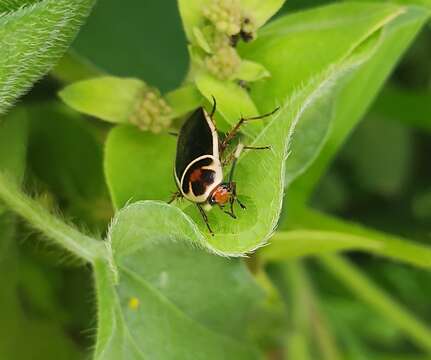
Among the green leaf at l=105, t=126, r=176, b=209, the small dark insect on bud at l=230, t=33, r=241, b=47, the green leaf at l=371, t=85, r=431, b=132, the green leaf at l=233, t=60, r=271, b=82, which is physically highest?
the small dark insect on bud at l=230, t=33, r=241, b=47

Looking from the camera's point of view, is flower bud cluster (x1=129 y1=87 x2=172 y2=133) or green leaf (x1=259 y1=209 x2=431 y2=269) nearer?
flower bud cluster (x1=129 y1=87 x2=172 y2=133)

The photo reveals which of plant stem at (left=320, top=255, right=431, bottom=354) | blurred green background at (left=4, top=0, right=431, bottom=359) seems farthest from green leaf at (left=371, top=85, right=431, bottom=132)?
plant stem at (left=320, top=255, right=431, bottom=354)

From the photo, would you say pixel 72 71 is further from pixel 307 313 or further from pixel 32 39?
pixel 307 313

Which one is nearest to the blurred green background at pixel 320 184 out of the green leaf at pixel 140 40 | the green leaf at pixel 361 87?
the green leaf at pixel 140 40

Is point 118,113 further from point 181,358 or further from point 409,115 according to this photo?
point 409,115

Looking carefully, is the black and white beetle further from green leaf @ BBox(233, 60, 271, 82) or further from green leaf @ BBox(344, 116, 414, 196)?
green leaf @ BBox(344, 116, 414, 196)

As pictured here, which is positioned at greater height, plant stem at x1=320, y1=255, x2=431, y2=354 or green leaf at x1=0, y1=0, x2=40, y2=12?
green leaf at x1=0, y1=0, x2=40, y2=12

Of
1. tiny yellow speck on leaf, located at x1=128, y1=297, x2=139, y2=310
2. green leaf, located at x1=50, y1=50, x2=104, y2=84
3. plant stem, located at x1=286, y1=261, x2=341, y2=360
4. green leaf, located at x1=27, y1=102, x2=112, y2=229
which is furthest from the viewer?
plant stem, located at x1=286, y1=261, x2=341, y2=360

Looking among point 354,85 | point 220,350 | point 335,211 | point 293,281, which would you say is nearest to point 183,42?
point 354,85
